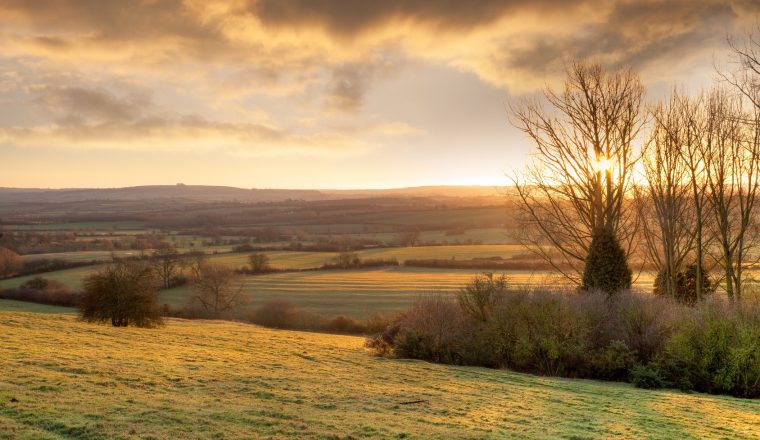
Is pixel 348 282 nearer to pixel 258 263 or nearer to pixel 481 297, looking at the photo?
pixel 258 263

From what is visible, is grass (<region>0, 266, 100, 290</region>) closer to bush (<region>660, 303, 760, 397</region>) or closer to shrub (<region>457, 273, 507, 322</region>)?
shrub (<region>457, 273, 507, 322</region>)

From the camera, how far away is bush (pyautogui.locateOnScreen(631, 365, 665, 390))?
2089 centimetres

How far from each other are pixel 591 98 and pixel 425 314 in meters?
15.6

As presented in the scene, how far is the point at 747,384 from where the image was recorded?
19.9 metres

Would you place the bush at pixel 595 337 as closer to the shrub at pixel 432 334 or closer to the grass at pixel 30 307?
the shrub at pixel 432 334

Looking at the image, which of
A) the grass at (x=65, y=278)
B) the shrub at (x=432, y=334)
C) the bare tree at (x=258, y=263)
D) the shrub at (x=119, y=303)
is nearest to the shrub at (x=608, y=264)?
the shrub at (x=432, y=334)

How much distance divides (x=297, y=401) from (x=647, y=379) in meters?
15.7

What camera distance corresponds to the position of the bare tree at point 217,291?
6712cm

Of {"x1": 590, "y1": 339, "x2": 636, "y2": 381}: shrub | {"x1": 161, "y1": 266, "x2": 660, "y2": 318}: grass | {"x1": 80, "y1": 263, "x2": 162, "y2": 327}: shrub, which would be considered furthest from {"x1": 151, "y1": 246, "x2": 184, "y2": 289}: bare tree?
{"x1": 590, "y1": 339, "x2": 636, "y2": 381}: shrub

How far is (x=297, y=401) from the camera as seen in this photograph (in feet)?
45.7

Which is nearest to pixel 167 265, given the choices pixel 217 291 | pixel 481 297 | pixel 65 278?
pixel 65 278

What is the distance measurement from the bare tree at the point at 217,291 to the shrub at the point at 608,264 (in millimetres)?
51344

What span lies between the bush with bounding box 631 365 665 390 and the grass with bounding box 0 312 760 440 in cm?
104

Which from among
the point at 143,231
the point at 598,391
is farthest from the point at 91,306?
the point at 143,231
